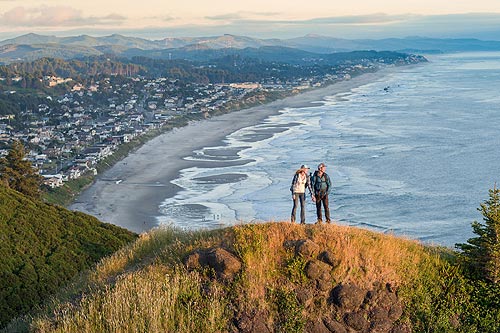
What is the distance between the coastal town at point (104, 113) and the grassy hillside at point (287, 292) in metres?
36.5

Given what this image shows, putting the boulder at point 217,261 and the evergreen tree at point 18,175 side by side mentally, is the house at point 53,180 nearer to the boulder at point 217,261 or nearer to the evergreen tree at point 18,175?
the evergreen tree at point 18,175

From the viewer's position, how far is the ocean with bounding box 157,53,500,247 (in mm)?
31578

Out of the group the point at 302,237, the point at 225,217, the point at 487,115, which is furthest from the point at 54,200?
the point at 487,115

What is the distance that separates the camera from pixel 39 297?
50.8 ft

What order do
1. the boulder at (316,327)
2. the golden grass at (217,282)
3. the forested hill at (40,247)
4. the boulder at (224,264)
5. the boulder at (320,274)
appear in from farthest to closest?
1. the forested hill at (40,247)
2. the boulder at (224,264)
3. the boulder at (320,274)
4. the boulder at (316,327)
5. the golden grass at (217,282)

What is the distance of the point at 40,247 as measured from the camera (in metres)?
18.8

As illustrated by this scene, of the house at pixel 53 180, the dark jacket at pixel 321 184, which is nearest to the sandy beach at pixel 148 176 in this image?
the house at pixel 53 180

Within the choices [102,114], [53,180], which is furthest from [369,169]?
[102,114]

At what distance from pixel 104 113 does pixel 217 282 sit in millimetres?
90334

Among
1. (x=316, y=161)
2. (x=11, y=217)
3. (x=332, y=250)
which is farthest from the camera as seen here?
(x=316, y=161)

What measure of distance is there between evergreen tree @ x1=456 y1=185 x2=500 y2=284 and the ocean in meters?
4.50

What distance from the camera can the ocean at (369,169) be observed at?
3158cm

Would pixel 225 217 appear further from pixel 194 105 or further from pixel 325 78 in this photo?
pixel 325 78

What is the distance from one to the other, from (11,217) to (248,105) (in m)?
80.6
